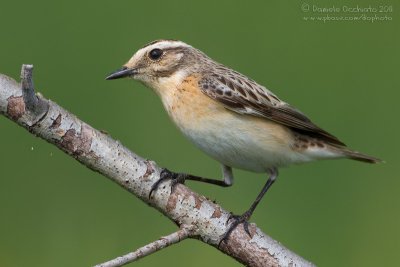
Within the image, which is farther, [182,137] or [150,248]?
[182,137]

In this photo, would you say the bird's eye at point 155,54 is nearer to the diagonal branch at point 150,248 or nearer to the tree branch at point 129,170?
the tree branch at point 129,170

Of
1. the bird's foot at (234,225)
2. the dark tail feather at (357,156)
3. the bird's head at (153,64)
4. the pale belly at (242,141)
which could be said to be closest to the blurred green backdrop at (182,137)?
the dark tail feather at (357,156)

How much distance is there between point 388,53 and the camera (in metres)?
10.2

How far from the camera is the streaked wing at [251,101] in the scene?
22.2 feet

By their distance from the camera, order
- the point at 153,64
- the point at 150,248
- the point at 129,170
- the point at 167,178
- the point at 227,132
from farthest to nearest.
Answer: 1. the point at 153,64
2. the point at 227,132
3. the point at 167,178
4. the point at 129,170
5. the point at 150,248

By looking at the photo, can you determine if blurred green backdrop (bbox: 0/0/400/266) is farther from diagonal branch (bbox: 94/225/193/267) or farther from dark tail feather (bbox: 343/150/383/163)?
diagonal branch (bbox: 94/225/193/267)

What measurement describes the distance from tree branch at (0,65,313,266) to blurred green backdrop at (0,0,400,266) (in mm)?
2381

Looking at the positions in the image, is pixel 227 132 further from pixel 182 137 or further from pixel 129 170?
pixel 182 137

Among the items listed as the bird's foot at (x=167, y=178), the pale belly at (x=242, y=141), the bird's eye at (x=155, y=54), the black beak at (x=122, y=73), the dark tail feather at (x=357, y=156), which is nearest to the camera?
the bird's foot at (x=167, y=178)

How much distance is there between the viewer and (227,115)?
264 inches

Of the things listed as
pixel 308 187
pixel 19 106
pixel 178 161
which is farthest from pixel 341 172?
pixel 19 106

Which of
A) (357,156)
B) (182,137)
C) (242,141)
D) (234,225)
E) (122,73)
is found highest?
(122,73)

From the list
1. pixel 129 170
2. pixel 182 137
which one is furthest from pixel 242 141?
pixel 182 137

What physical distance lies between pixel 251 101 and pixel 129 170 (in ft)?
5.27
